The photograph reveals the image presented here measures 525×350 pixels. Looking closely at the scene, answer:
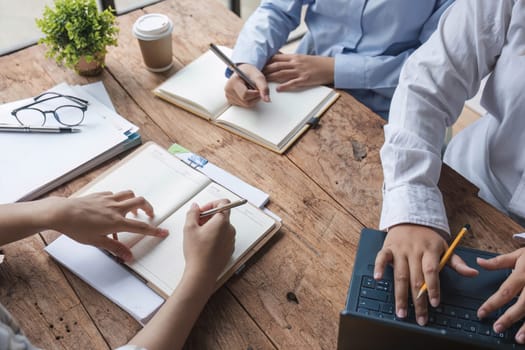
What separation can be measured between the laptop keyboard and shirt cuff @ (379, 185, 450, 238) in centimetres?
14

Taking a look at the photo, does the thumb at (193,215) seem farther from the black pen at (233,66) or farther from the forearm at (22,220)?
the black pen at (233,66)

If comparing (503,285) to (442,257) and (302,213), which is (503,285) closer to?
(442,257)

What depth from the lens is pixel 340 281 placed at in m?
0.89

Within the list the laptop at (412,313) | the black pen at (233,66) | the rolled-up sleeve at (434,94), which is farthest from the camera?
the black pen at (233,66)

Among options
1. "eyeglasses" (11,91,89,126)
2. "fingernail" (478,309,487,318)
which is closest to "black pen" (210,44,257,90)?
"eyeglasses" (11,91,89,126)

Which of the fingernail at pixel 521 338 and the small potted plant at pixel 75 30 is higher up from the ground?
the small potted plant at pixel 75 30

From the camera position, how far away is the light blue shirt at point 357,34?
1.30 m

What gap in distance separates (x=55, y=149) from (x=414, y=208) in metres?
0.77

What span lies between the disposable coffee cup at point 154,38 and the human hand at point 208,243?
503mm

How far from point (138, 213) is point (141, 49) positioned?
0.50 m

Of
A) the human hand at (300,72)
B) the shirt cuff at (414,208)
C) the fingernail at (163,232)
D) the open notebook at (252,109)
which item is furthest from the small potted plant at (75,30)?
the shirt cuff at (414,208)

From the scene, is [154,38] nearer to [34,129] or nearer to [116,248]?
[34,129]

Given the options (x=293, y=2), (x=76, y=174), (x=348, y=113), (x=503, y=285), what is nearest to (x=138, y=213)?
(x=76, y=174)

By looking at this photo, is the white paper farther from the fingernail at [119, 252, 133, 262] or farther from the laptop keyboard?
the laptop keyboard
